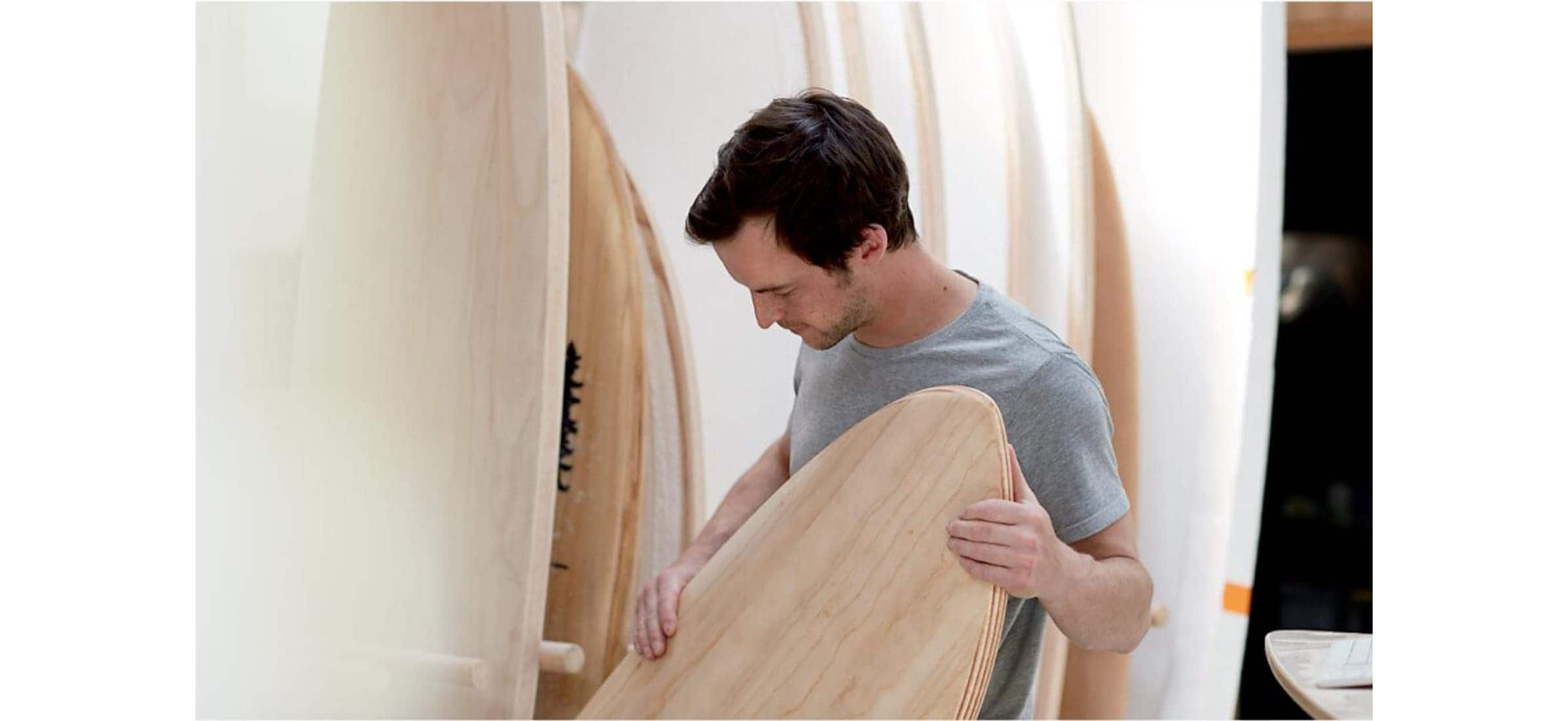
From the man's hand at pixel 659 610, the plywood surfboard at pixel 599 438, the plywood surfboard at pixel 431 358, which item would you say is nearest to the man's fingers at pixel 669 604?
the man's hand at pixel 659 610

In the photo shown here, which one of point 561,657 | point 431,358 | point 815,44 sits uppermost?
point 815,44

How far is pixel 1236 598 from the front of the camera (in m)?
1.47

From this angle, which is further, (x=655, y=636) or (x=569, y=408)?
(x=569, y=408)

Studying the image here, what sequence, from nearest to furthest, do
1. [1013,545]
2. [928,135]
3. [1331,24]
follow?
[1013,545] → [928,135] → [1331,24]

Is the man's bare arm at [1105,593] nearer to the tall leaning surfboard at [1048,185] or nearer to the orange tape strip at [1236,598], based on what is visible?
the tall leaning surfboard at [1048,185]

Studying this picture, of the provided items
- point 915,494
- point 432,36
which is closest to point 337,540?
point 432,36

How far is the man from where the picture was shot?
3.74ft

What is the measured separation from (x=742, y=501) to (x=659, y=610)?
143 mm

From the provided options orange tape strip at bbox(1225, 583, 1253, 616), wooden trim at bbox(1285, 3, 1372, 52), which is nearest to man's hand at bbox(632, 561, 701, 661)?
orange tape strip at bbox(1225, 583, 1253, 616)

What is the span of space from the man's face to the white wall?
39cm

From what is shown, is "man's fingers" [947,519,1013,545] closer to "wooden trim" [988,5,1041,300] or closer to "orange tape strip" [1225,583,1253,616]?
"wooden trim" [988,5,1041,300]

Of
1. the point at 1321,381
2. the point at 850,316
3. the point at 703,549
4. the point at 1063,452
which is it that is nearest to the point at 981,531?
the point at 1063,452

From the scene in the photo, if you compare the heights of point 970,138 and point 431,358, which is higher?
point 970,138

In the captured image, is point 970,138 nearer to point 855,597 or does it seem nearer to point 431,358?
point 855,597
